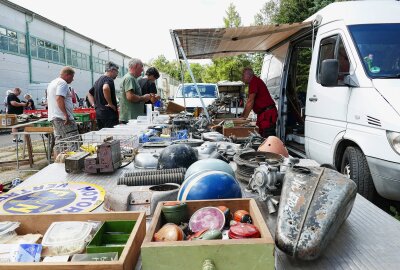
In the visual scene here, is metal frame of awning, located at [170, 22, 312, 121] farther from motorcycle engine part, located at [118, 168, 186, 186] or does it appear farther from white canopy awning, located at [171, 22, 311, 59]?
motorcycle engine part, located at [118, 168, 186, 186]

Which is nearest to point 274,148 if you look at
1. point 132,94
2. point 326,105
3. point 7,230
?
point 7,230

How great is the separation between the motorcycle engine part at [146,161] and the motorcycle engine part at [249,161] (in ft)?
2.19

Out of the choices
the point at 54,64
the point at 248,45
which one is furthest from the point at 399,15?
the point at 54,64

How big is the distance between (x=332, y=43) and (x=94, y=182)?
3735mm

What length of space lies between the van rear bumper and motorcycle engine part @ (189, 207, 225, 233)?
8.01ft

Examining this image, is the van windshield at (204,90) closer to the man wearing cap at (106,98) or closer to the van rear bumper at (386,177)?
the man wearing cap at (106,98)

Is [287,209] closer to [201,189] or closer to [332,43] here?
[201,189]

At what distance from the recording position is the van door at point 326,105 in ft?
13.3

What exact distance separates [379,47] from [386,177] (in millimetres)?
1672

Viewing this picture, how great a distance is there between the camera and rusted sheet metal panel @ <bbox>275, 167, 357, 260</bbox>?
3.89 ft

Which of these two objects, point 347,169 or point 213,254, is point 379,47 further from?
point 213,254

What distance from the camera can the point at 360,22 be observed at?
4098 mm

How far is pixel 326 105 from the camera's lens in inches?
174

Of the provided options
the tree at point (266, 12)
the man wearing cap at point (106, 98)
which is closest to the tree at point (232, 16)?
the tree at point (266, 12)
